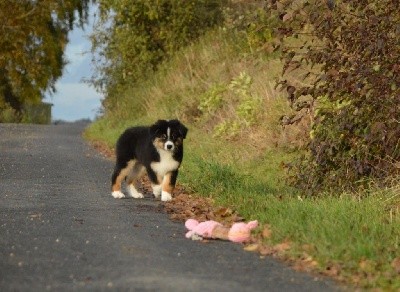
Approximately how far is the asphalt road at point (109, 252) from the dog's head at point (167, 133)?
85cm

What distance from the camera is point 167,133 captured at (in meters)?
15.3

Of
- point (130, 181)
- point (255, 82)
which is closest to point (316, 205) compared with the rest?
point (130, 181)

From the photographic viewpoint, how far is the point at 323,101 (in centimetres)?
1764

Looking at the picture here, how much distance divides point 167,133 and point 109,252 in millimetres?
5541

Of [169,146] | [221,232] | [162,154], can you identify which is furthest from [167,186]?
[221,232]

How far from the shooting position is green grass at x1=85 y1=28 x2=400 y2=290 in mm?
9617

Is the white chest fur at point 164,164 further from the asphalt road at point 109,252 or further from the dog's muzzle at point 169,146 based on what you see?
the asphalt road at point 109,252

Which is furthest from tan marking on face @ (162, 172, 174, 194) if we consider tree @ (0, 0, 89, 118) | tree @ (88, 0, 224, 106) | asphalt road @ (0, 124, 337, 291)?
tree @ (0, 0, 89, 118)

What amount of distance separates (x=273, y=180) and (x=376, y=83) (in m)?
4.02

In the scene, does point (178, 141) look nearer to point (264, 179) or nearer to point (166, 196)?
point (166, 196)

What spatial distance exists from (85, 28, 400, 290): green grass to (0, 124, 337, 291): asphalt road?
1.76 feet

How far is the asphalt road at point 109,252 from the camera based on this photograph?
830cm

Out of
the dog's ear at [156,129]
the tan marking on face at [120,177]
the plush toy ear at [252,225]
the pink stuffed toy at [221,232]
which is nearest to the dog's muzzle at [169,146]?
the dog's ear at [156,129]

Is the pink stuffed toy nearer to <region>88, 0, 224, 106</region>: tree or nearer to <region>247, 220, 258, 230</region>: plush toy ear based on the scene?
<region>247, 220, 258, 230</region>: plush toy ear
